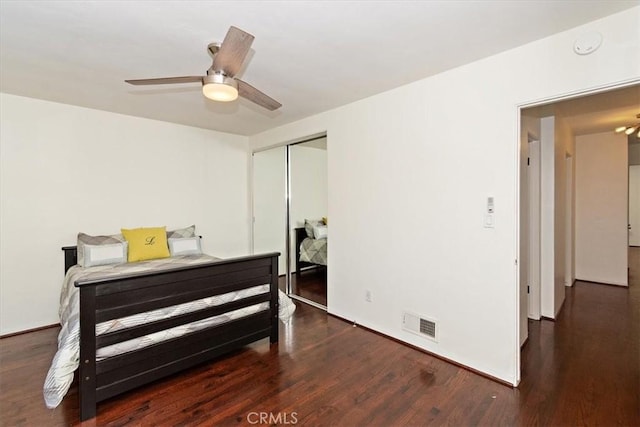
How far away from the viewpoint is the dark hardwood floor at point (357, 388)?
1.90 m

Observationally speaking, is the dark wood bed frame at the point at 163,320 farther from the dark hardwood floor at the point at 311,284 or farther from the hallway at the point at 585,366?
the hallway at the point at 585,366

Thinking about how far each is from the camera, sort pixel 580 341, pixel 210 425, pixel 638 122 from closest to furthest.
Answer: pixel 210 425 < pixel 580 341 < pixel 638 122

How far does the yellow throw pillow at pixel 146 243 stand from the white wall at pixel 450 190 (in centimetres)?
220

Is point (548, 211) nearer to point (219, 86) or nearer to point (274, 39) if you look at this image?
point (274, 39)

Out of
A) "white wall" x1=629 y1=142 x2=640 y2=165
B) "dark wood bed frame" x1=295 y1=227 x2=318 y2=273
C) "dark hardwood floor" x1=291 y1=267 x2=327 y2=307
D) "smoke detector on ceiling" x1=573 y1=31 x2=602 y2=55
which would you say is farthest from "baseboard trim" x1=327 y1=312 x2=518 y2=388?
"white wall" x1=629 y1=142 x2=640 y2=165

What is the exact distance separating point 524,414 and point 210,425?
6.56 feet

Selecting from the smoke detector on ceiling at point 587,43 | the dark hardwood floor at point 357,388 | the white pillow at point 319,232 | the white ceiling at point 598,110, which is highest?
the white ceiling at point 598,110

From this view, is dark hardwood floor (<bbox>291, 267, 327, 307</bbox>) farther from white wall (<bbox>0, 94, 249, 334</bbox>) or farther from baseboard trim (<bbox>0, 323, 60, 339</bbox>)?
baseboard trim (<bbox>0, 323, 60, 339</bbox>)

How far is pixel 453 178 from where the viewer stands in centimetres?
256

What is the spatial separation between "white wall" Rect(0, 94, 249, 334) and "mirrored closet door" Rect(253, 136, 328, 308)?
2.63ft

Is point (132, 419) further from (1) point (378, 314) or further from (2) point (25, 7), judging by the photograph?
(2) point (25, 7)

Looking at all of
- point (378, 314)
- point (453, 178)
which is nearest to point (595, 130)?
point (453, 178)

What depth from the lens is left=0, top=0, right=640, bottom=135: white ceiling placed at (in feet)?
A: 5.65

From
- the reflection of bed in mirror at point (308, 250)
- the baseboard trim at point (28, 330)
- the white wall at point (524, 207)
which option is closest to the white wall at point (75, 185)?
the baseboard trim at point (28, 330)
